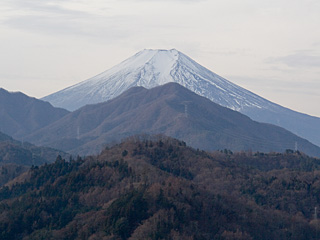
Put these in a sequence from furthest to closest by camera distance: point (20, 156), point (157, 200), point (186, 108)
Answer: point (186, 108), point (20, 156), point (157, 200)

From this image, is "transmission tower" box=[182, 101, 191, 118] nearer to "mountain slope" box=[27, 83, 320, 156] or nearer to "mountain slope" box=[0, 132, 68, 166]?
"mountain slope" box=[27, 83, 320, 156]

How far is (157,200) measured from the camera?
54.4 metres

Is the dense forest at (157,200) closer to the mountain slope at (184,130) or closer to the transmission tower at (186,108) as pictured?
the mountain slope at (184,130)

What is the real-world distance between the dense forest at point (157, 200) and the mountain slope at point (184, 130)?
7421cm

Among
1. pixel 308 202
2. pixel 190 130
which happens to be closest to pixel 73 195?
pixel 308 202

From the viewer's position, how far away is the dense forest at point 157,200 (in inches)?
2063

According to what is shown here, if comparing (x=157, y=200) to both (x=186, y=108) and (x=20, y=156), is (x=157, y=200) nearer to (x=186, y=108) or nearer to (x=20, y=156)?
(x=20, y=156)

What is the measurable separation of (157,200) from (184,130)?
116905mm

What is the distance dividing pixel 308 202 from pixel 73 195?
990 inches

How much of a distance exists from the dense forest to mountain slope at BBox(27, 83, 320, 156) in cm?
7421

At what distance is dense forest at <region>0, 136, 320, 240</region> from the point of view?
5241 cm

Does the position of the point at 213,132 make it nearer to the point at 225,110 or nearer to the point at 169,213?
the point at 225,110

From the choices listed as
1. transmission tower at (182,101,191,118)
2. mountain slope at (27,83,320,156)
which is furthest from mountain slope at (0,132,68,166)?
transmission tower at (182,101,191,118)

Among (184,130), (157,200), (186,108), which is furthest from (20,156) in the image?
(186,108)
